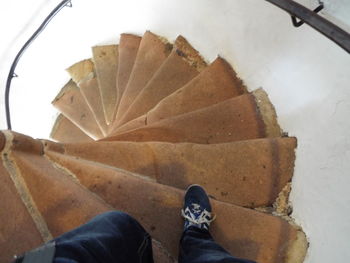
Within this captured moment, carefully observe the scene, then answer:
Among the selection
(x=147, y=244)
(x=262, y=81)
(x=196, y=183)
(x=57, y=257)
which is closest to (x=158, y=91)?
(x=262, y=81)

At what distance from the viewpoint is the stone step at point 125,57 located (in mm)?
2631

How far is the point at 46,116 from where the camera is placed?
124 inches

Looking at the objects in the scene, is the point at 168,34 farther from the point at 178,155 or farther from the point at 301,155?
the point at 301,155

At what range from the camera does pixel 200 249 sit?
1.04 metres

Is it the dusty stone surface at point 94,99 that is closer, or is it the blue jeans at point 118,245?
the blue jeans at point 118,245

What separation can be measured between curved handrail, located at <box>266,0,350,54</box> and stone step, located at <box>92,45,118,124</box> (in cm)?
187

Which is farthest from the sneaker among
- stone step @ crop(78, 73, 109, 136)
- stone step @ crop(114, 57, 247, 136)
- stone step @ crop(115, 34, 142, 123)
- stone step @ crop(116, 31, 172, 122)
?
stone step @ crop(78, 73, 109, 136)

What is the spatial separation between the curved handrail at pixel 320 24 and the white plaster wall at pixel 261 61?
0.33 ft

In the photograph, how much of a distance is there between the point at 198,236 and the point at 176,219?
0.51ft

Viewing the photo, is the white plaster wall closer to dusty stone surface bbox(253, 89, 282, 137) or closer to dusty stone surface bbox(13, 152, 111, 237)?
dusty stone surface bbox(253, 89, 282, 137)

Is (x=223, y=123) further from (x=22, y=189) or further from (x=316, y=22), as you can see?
(x=22, y=189)

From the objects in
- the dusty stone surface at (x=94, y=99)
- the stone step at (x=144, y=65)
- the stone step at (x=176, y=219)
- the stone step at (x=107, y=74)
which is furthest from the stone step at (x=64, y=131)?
the stone step at (x=176, y=219)

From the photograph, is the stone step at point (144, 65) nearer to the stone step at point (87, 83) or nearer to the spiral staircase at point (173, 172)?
the spiral staircase at point (173, 172)

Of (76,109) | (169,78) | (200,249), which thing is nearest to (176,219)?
(200,249)
